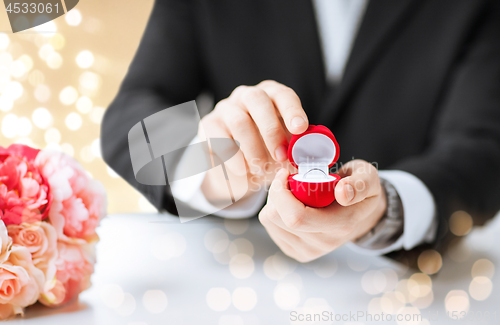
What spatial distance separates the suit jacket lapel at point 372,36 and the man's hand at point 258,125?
0.24 m

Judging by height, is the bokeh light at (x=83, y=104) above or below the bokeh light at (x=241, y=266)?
above

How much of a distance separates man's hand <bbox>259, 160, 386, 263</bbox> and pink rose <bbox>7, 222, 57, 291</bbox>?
0.16m

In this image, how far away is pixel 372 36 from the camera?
500mm

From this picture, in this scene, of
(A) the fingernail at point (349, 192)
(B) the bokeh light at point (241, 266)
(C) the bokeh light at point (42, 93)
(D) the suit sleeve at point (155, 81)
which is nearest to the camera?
(A) the fingernail at point (349, 192)

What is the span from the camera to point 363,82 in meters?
0.52

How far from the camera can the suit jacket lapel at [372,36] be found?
0.50m

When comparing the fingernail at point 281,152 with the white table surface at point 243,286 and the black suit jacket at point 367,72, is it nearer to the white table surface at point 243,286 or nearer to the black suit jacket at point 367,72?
the white table surface at point 243,286

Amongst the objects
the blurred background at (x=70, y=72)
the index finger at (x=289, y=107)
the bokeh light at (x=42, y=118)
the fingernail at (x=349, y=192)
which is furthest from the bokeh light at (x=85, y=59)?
the fingernail at (x=349, y=192)

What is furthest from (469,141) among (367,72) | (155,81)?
(155,81)

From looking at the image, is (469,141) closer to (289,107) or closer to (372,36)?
(372,36)

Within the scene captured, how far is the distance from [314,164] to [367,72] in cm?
31

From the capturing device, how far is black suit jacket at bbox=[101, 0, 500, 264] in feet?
1.63

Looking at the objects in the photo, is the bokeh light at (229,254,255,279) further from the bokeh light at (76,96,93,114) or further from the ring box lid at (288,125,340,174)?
the bokeh light at (76,96,93,114)

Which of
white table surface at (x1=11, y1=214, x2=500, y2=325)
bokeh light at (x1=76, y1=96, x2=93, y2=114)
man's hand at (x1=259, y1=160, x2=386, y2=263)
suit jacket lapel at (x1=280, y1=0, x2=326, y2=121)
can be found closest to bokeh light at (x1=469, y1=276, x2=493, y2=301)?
white table surface at (x1=11, y1=214, x2=500, y2=325)
